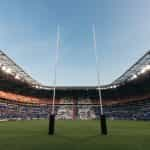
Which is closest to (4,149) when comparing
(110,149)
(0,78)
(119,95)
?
(110,149)

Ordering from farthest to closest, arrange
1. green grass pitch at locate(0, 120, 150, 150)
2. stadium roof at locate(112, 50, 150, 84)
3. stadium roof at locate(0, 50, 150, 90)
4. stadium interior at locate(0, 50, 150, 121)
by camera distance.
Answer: stadium interior at locate(0, 50, 150, 121) → stadium roof at locate(0, 50, 150, 90) → stadium roof at locate(112, 50, 150, 84) → green grass pitch at locate(0, 120, 150, 150)

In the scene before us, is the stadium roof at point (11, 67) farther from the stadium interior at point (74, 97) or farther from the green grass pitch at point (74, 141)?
the green grass pitch at point (74, 141)

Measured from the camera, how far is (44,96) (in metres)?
64.5

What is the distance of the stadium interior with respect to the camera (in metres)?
40.4

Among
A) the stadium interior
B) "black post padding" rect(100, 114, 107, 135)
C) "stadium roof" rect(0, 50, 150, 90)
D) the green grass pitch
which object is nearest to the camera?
the green grass pitch

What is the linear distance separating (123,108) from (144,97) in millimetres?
9036

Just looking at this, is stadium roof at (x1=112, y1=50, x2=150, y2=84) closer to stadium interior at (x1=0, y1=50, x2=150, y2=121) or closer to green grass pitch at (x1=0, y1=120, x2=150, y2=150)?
stadium interior at (x1=0, y1=50, x2=150, y2=121)

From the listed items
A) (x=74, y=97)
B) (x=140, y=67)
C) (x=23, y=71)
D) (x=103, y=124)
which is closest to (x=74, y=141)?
(x=103, y=124)

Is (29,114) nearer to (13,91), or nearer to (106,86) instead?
(13,91)

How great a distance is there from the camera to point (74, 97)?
6938cm

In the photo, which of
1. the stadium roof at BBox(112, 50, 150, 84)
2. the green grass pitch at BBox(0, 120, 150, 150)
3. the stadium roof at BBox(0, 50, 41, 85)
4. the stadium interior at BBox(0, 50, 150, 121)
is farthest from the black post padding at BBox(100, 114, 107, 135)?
the stadium roof at BBox(0, 50, 41, 85)

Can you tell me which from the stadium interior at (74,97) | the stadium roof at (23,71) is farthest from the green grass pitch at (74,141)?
the stadium interior at (74,97)

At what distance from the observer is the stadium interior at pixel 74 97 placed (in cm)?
4041

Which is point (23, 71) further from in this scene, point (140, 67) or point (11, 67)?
point (140, 67)
